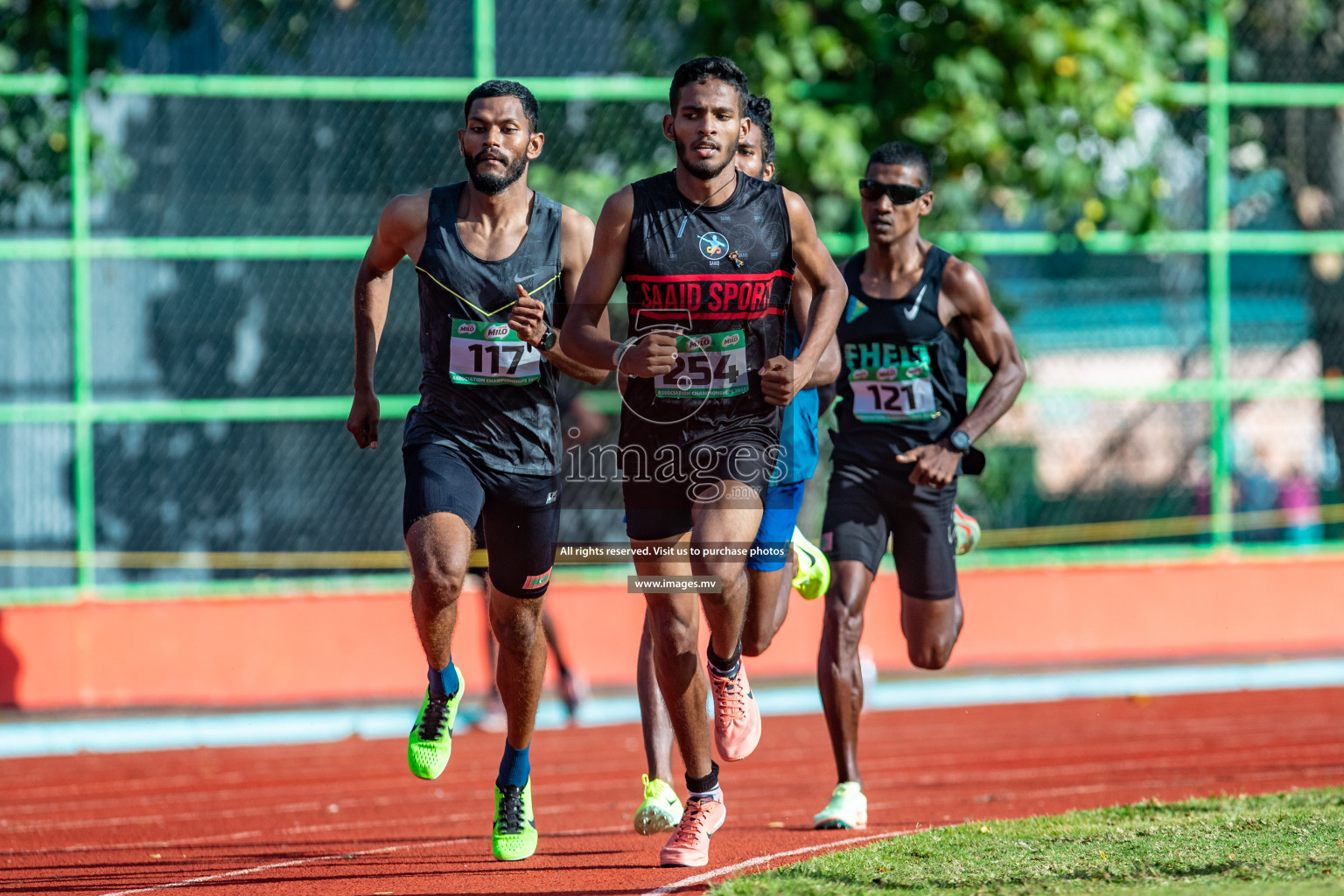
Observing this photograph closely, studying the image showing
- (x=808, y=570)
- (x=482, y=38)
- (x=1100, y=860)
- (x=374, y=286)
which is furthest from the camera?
(x=482, y=38)

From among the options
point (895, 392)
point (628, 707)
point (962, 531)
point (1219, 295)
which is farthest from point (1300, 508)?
point (895, 392)

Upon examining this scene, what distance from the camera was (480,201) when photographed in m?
5.54

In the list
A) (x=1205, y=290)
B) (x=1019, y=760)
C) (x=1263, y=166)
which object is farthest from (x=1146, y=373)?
(x=1019, y=760)

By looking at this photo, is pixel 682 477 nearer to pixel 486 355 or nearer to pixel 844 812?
pixel 486 355

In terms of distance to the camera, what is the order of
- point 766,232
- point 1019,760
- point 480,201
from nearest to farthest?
point 766,232 → point 480,201 → point 1019,760

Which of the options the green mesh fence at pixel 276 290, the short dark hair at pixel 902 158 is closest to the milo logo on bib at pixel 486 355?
the short dark hair at pixel 902 158

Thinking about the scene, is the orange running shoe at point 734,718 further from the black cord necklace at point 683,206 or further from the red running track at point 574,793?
the black cord necklace at point 683,206

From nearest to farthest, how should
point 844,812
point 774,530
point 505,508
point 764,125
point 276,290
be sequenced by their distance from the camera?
point 505,508 → point 774,530 → point 844,812 → point 764,125 → point 276,290

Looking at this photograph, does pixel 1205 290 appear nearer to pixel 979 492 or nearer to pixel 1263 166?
pixel 1263 166

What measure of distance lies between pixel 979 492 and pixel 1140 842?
300 inches

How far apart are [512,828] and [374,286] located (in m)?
2.03

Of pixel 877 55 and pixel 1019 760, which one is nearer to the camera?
pixel 1019 760

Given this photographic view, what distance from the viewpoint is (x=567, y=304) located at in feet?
18.1

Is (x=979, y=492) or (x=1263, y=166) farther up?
(x=1263, y=166)
